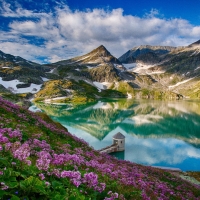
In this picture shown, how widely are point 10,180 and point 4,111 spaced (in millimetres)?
15745

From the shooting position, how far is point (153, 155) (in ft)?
185

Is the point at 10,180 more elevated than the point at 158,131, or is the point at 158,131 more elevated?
the point at 158,131

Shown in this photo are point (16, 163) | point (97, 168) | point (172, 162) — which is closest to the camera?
point (16, 163)

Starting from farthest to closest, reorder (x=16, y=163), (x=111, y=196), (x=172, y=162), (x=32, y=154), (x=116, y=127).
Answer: (x=116, y=127)
(x=172, y=162)
(x=32, y=154)
(x=111, y=196)
(x=16, y=163)

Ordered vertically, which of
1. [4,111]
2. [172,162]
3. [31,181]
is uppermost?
[4,111]

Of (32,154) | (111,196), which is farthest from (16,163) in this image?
(32,154)

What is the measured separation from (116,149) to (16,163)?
52.1m

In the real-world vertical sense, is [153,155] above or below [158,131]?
below

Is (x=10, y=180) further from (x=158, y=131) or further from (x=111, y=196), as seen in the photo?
Result: (x=158, y=131)

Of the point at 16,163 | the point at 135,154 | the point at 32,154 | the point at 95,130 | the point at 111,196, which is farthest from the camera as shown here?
the point at 95,130

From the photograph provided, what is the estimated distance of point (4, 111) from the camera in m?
18.9

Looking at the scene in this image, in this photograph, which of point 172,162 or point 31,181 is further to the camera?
point 172,162

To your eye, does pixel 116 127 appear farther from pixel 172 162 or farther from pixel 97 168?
pixel 97 168

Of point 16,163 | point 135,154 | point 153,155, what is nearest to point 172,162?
point 153,155
